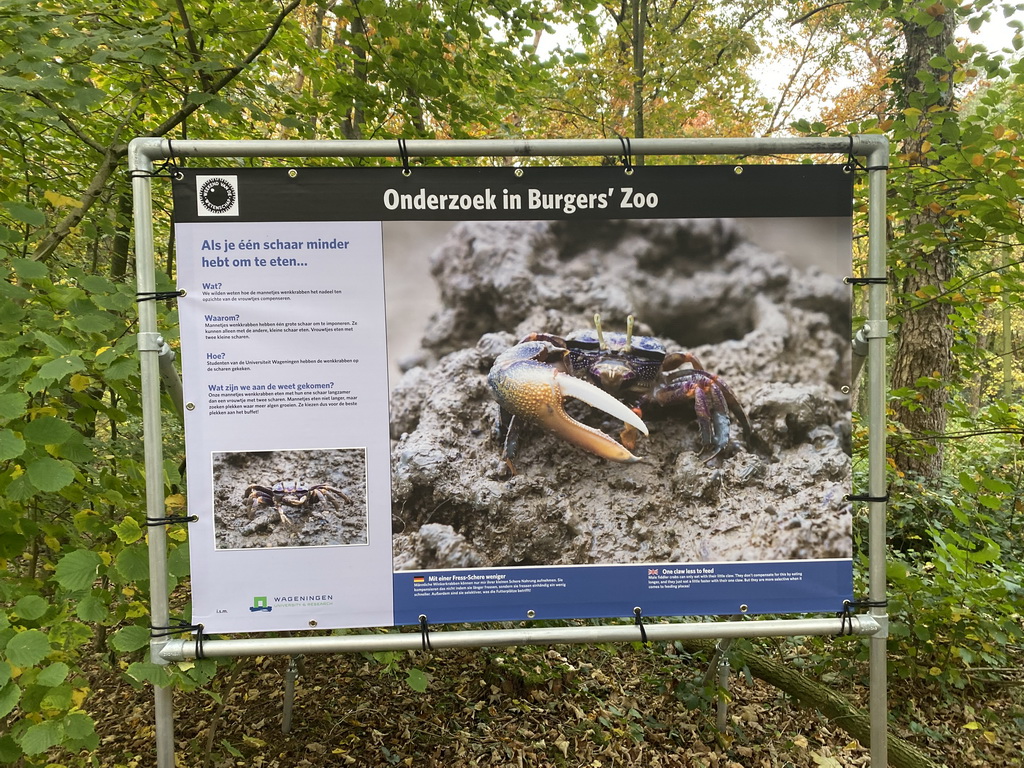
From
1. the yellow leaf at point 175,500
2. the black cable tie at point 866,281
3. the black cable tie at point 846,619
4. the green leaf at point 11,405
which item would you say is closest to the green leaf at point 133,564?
the yellow leaf at point 175,500

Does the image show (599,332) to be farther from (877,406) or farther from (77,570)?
(77,570)

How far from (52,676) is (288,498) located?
84cm

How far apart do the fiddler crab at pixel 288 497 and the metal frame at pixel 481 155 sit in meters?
0.30

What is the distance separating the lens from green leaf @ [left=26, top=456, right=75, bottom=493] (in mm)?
1732

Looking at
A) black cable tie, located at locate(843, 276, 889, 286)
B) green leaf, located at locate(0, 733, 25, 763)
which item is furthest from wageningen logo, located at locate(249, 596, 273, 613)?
black cable tie, located at locate(843, 276, 889, 286)

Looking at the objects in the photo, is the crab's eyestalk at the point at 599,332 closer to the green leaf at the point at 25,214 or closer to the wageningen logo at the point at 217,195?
the wageningen logo at the point at 217,195

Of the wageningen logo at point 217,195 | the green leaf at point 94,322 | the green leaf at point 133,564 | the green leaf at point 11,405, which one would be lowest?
the green leaf at point 133,564

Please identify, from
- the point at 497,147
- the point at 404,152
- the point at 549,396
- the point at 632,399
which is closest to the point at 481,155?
the point at 497,147

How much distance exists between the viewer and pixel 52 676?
1649 millimetres

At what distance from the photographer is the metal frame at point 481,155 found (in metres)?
1.83

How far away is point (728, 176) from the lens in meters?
1.90

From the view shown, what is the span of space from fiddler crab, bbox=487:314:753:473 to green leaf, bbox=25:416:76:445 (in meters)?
1.48

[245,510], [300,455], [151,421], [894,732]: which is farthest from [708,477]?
[894,732]

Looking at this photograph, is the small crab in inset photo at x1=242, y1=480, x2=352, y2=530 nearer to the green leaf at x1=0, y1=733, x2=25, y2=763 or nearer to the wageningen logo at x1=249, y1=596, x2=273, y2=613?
the wageningen logo at x1=249, y1=596, x2=273, y2=613
